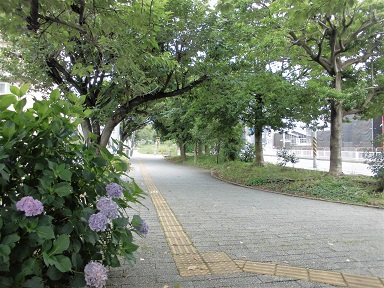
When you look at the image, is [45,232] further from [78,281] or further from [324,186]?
[324,186]

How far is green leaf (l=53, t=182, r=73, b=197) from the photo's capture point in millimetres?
2117

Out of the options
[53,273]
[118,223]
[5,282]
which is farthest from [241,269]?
[5,282]

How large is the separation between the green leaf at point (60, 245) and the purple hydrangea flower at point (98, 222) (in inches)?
6.9

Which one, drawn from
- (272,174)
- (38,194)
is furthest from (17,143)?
(272,174)

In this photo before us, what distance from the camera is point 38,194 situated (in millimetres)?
2135

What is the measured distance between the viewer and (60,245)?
201cm

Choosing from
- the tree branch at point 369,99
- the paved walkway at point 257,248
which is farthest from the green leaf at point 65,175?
the tree branch at point 369,99

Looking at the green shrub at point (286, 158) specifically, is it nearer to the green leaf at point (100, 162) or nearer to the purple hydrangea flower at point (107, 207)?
the green leaf at point (100, 162)

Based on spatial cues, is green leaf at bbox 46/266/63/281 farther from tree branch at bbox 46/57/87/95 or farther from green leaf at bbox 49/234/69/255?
tree branch at bbox 46/57/87/95

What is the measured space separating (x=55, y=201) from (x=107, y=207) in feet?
1.14

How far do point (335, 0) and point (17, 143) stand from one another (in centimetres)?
360

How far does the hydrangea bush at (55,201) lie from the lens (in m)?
1.99

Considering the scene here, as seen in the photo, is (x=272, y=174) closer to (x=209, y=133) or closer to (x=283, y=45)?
(x=283, y=45)

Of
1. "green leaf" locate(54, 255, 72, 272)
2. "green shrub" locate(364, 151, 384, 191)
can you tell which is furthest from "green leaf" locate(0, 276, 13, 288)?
"green shrub" locate(364, 151, 384, 191)
